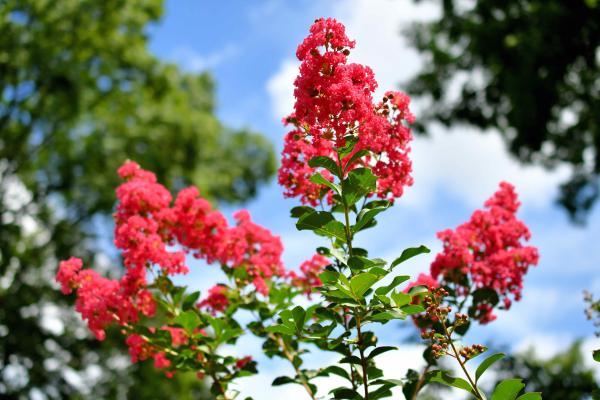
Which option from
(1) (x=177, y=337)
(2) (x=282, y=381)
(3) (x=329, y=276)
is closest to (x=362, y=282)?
(3) (x=329, y=276)

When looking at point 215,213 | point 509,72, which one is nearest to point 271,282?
point 215,213

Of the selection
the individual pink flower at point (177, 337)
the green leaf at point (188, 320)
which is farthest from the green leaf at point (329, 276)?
the individual pink flower at point (177, 337)

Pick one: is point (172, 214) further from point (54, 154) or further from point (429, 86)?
point (429, 86)

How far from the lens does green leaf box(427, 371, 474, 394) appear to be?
183 cm

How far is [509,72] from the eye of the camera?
1230cm

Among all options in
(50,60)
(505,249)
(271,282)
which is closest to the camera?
(505,249)

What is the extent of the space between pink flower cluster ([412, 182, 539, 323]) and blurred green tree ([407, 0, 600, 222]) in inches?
329

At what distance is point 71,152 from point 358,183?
44.5 ft

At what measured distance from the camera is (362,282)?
6.27 feet

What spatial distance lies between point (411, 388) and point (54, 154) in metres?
13.9

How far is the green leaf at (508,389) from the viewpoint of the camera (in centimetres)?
182

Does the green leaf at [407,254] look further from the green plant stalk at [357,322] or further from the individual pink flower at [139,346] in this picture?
the individual pink flower at [139,346]

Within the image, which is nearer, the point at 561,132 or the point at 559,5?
the point at 559,5

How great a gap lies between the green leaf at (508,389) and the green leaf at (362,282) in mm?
500
